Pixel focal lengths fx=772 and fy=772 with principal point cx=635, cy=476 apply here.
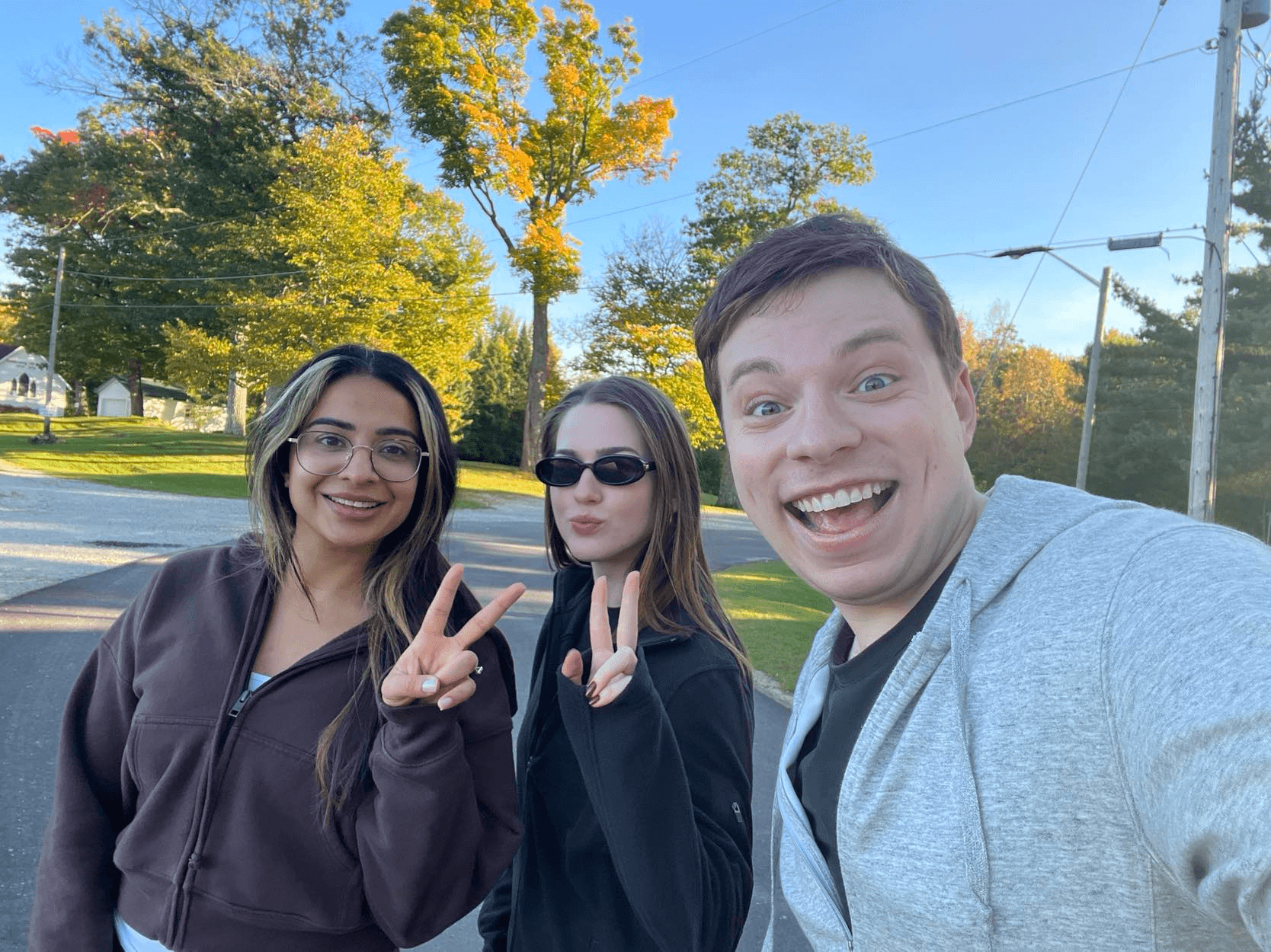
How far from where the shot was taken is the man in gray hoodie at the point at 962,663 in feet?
2.52

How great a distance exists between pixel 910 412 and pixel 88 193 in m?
43.3

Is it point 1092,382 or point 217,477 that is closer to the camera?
point 1092,382

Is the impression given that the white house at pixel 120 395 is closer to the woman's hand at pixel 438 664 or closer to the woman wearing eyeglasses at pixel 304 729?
the woman wearing eyeglasses at pixel 304 729

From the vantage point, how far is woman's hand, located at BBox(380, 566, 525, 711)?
1.54 m

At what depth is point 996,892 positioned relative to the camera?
90 centimetres

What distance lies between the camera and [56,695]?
5219 millimetres

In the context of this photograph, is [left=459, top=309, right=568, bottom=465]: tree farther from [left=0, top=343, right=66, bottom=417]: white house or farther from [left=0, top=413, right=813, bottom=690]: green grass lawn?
[left=0, top=343, right=66, bottom=417]: white house

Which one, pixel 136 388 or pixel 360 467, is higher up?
pixel 136 388

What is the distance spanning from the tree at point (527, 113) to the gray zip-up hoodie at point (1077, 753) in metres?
27.1

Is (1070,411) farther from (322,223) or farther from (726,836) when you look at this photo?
(726,836)

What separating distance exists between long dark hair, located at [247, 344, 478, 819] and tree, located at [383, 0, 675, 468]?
25.8 metres

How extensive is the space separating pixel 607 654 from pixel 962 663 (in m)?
0.81

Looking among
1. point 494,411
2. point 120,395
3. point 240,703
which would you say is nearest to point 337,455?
point 240,703

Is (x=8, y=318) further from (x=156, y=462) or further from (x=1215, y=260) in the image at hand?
(x=1215, y=260)
